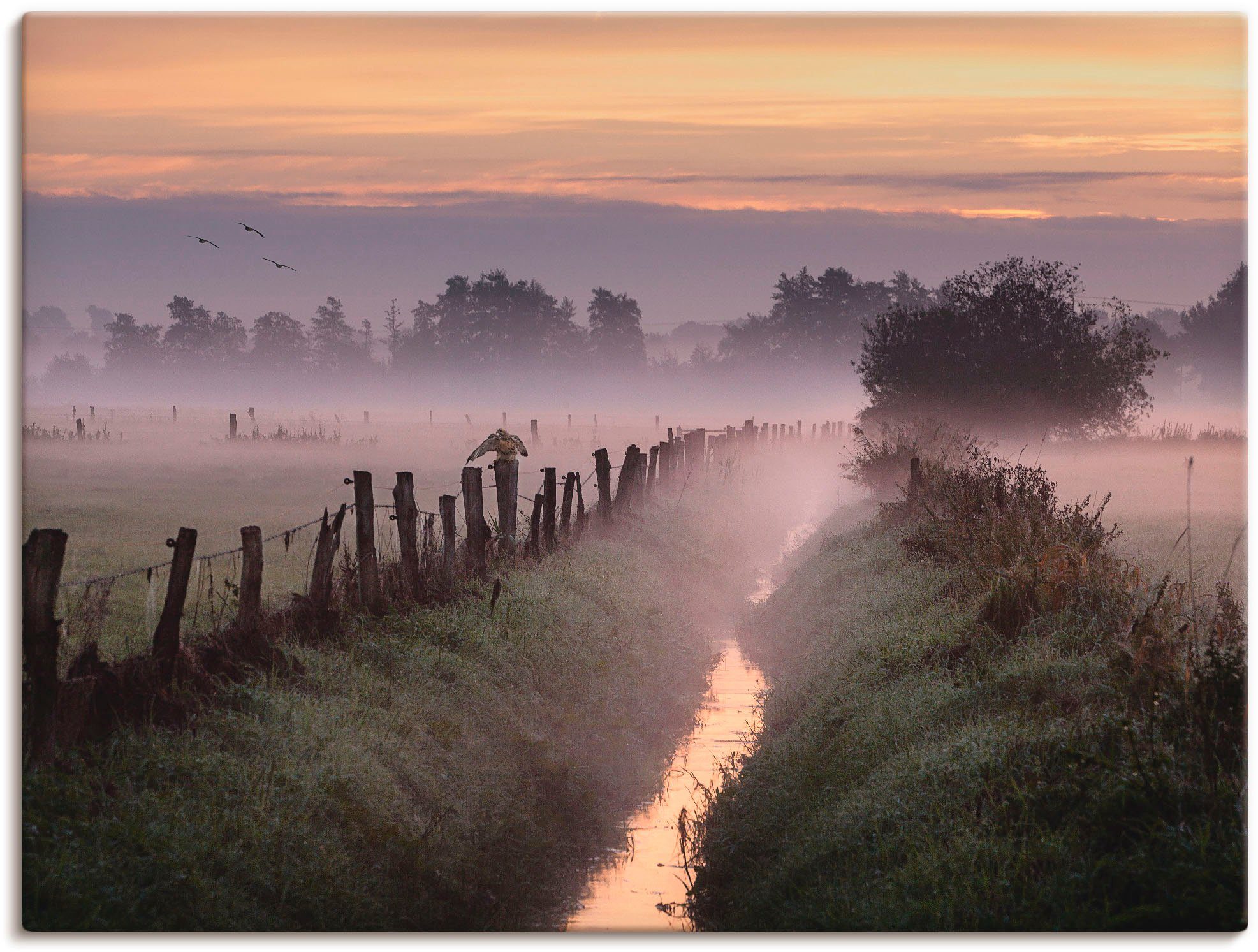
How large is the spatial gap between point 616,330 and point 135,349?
17.7 meters

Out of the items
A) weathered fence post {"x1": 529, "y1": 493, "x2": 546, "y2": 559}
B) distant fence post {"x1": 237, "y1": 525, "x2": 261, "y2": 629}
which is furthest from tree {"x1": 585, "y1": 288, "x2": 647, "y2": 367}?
distant fence post {"x1": 237, "y1": 525, "x2": 261, "y2": 629}

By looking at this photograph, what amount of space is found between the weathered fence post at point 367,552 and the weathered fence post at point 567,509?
6699mm

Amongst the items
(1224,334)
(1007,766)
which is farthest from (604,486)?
(1007,766)

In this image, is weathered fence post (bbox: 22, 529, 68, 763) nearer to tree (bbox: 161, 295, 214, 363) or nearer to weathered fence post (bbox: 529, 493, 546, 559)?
weathered fence post (bbox: 529, 493, 546, 559)

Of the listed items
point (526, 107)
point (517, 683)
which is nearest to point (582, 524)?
point (517, 683)

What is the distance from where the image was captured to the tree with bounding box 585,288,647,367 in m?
38.1

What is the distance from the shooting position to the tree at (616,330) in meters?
38.1

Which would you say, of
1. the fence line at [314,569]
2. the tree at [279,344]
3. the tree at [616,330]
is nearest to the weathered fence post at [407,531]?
the fence line at [314,569]

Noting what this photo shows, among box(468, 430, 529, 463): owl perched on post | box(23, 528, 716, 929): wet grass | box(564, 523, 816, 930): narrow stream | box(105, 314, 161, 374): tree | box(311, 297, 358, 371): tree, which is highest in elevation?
box(311, 297, 358, 371): tree

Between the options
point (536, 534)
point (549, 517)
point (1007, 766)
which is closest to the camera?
point (1007, 766)

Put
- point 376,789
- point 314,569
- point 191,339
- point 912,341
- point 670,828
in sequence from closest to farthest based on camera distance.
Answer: point 376,789 → point 314,569 → point 670,828 → point 912,341 → point 191,339

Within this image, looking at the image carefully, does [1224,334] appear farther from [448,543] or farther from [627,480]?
[627,480]

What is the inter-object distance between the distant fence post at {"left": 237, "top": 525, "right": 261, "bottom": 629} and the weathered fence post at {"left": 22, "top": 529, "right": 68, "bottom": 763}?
185 cm

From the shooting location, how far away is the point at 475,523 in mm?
13805
